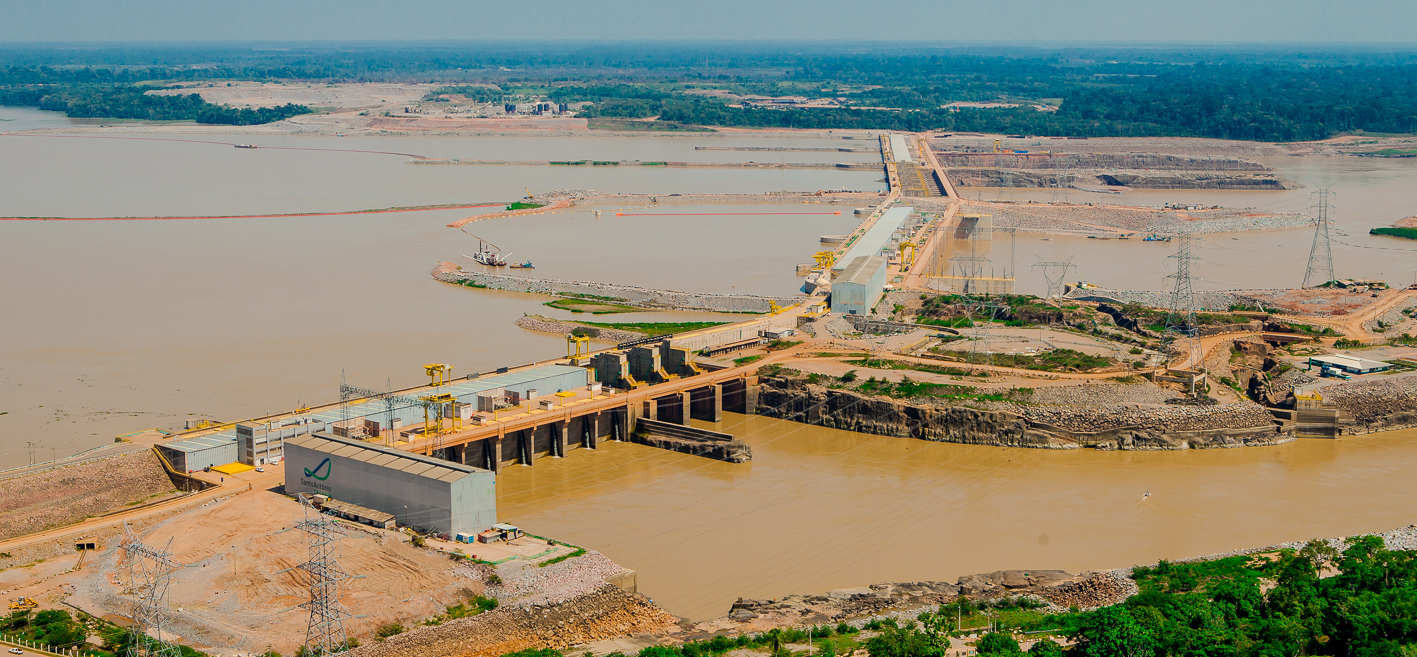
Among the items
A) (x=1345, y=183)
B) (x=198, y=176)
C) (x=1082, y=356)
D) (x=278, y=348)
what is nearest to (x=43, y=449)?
(x=278, y=348)

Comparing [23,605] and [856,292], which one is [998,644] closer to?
[23,605]

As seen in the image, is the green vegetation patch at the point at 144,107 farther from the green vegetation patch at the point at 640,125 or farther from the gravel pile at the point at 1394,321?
the gravel pile at the point at 1394,321

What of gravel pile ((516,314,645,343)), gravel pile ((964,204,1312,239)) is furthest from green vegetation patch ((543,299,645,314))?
gravel pile ((964,204,1312,239))

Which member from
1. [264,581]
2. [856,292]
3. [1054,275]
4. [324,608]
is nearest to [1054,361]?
[856,292]

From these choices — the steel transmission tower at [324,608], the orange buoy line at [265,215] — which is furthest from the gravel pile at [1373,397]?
the orange buoy line at [265,215]

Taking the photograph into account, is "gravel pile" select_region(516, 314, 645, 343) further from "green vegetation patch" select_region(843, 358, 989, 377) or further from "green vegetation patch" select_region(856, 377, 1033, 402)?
"green vegetation patch" select_region(856, 377, 1033, 402)
